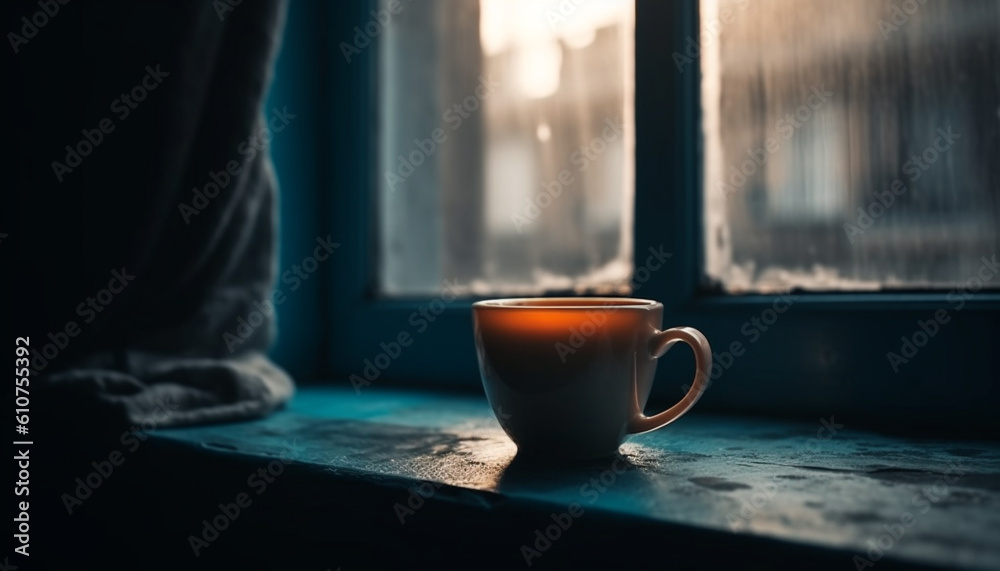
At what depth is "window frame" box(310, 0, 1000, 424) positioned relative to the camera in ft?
2.07

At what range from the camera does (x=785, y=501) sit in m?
0.41

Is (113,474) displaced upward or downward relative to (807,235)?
downward

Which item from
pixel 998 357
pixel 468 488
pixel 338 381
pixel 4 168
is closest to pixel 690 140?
pixel 998 357

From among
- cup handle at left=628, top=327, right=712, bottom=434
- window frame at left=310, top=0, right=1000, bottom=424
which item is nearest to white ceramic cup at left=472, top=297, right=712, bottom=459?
cup handle at left=628, top=327, right=712, bottom=434

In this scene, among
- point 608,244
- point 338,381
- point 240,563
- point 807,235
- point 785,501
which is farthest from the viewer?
point 338,381

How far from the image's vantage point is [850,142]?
2.29 feet

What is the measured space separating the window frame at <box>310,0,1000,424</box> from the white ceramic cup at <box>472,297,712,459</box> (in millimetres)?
238

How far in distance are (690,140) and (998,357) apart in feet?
1.13

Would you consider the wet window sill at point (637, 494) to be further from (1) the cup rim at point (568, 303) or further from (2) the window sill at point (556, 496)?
(1) the cup rim at point (568, 303)

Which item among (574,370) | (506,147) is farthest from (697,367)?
(506,147)

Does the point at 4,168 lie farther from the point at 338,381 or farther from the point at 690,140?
the point at 690,140

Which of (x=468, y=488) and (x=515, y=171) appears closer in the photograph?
(x=468, y=488)

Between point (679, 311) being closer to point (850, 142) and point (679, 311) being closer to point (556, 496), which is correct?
point (850, 142)

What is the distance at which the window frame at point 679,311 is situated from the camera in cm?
63
